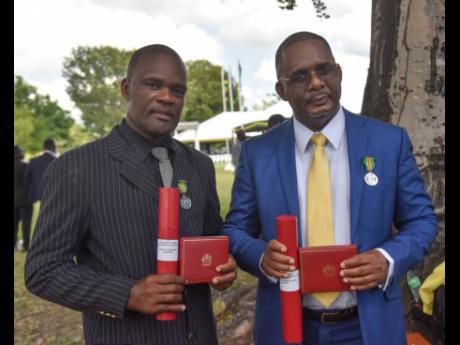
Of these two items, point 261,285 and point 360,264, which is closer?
point 360,264

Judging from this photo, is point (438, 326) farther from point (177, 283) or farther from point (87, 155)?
point (87, 155)

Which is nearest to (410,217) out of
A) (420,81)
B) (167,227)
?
(167,227)

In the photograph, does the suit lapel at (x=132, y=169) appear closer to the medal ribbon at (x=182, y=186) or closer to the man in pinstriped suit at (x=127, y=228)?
the man in pinstriped suit at (x=127, y=228)

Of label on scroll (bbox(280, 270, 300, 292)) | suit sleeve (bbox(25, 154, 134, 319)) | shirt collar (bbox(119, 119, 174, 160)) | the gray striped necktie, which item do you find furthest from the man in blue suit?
suit sleeve (bbox(25, 154, 134, 319))

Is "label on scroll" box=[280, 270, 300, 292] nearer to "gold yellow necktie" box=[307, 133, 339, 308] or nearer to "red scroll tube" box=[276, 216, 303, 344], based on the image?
"red scroll tube" box=[276, 216, 303, 344]

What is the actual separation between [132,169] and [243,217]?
58 centimetres

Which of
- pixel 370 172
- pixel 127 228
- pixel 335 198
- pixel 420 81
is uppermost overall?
pixel 420 81

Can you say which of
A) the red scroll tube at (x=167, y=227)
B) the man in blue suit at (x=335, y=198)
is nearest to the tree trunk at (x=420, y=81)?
the man in blue suit at (x=335, y=198)

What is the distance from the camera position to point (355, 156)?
2094mm

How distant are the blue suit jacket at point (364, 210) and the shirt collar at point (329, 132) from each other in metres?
0.03

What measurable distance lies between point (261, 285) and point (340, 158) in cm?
71

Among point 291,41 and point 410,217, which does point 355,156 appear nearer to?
point 410,217
